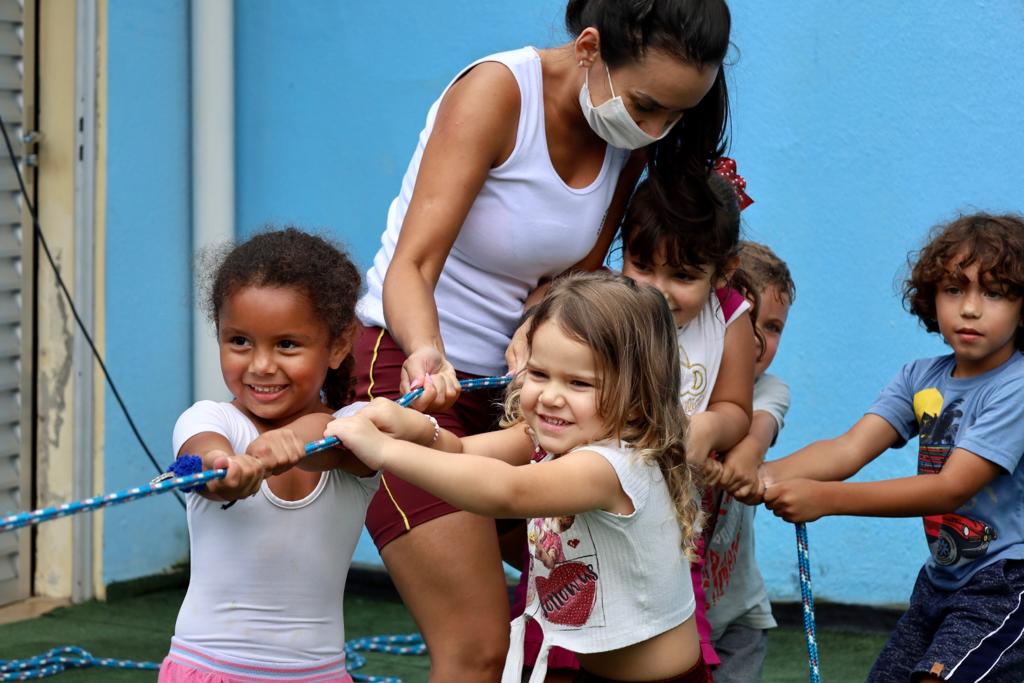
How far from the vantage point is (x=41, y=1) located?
4.88 metres

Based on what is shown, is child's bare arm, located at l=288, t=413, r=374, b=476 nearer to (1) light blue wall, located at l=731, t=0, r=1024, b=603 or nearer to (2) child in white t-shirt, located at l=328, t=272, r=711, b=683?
(2) child in white t-shirt, located at l=328, t=272, r=711, b=683

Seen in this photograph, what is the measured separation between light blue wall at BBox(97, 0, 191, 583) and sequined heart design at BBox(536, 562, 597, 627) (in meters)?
2.80

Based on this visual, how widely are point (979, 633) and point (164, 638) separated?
2728 millimetres

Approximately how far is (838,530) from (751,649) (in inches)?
49.6

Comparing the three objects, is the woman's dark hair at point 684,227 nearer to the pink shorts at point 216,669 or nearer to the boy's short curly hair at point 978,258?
the boy's short curly hair at point 978,258

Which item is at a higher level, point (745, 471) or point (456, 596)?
point (745, 471)

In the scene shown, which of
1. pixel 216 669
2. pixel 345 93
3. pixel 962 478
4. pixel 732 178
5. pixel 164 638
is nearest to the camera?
pixel 216 669

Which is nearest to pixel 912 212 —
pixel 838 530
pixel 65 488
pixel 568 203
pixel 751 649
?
pixel 838 530

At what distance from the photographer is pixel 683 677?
2471 mm

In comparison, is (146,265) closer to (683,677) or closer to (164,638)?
(164,638)

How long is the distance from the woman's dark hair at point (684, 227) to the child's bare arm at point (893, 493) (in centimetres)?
48

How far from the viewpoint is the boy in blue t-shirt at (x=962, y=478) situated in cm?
282

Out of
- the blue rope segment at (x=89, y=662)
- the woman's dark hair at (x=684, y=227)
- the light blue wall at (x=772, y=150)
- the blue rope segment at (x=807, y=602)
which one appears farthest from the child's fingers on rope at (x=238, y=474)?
the light blue wall at (x=772, y=150)

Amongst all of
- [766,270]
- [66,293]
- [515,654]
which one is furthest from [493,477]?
[66,293]
